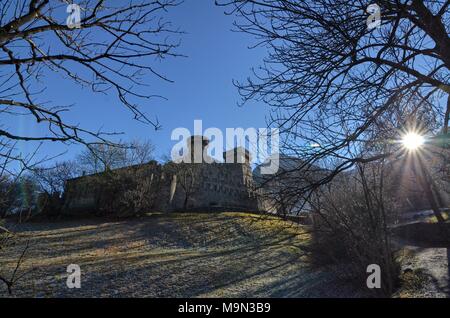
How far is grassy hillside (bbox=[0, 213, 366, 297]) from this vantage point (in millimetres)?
11375

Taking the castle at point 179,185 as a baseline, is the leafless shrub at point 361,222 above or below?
below

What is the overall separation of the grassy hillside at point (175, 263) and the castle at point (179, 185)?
23.4ft

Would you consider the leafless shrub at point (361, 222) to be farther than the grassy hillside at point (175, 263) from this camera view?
No

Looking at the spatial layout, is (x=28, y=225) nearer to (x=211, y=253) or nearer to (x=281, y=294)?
(x=211, y=253)

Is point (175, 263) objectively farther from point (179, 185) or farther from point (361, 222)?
point (179, 185)

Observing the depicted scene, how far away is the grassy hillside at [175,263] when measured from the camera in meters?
11.4

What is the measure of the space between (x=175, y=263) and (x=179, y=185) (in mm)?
26138

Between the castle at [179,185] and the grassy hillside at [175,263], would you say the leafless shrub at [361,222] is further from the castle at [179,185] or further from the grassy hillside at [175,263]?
the castle at [179,185]

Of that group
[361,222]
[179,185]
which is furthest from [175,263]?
[179,185]

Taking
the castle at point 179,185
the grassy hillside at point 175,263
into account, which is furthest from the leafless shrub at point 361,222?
the castle at point 179,185

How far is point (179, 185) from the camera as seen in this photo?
41125 mm

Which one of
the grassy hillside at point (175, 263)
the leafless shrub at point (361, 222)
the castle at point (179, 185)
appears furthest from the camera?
the castle at point (179, 185)

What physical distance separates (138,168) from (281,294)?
90.9 feet
